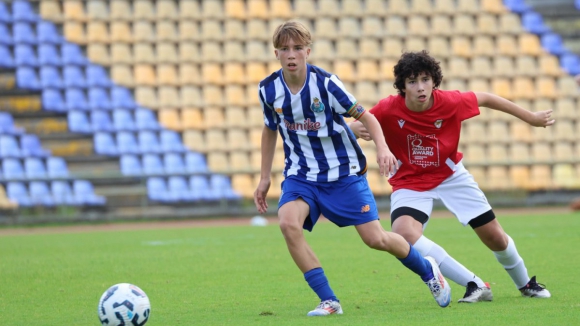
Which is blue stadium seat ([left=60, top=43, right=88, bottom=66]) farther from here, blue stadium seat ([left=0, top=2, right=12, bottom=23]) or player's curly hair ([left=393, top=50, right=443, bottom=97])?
player's curly hair ([left=393, top=50, right=443, bottom=97])

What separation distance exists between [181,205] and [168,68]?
3.87 metres

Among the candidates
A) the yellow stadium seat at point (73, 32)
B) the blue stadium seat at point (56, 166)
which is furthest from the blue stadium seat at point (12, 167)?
the yellow stadium seat at point (73, 32)

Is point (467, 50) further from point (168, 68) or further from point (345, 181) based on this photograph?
point (345, 181)

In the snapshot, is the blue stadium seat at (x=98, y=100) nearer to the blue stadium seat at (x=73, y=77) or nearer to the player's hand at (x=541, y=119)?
the blue stadium seat at (x=73, y=77)

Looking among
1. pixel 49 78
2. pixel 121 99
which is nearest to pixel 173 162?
pixel 121 99

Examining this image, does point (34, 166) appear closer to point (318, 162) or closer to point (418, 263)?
point (318, 162)

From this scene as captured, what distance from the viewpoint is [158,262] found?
9.65 metres

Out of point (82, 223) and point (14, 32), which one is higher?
point (14, 32)

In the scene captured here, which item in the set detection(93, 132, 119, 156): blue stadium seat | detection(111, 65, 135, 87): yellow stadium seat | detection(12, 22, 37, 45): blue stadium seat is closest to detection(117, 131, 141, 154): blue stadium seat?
detection(93, 132, 119, 156): blue stadium seat

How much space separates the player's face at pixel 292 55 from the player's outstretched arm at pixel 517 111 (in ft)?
5.23

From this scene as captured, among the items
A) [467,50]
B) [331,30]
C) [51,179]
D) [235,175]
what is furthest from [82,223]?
[467,50]

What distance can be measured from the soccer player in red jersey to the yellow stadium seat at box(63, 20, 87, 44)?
1554 cm

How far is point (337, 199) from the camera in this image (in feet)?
18.5

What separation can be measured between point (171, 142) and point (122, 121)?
1211 mm
